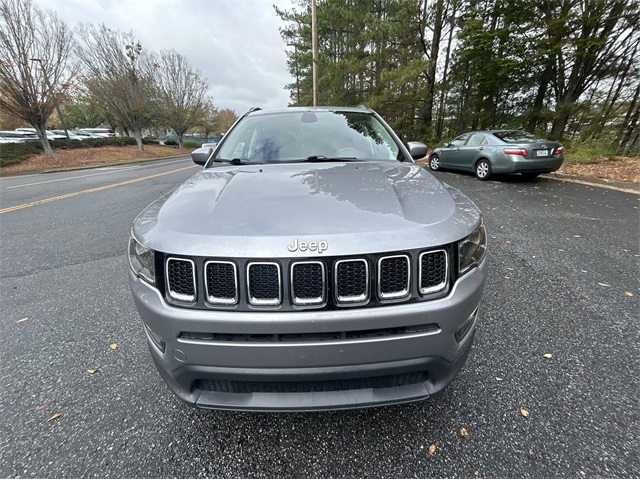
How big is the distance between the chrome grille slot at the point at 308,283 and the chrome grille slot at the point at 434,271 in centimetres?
43

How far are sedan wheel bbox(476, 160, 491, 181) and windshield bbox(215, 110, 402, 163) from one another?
7237 millimetres

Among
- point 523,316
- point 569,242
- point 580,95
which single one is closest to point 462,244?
point 523,316

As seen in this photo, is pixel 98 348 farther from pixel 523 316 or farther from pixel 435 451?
pixel 523 316

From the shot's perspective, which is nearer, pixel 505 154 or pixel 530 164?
pixel 530 164

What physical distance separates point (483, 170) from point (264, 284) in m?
9.53

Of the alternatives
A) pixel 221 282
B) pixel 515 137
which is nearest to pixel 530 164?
pixel 515 137

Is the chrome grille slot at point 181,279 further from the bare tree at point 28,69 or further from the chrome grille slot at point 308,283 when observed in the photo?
the bare tree at point 28,69

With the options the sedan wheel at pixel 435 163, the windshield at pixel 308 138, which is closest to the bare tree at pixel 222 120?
the sedan wheel at pixel 435 163

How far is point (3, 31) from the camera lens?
13773mm

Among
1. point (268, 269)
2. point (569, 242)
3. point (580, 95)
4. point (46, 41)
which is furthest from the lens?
point (46, 41)

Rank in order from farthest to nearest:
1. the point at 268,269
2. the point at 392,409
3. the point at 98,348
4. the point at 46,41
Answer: the point at 46,41, the point at 98,348, the point at 392,409, the point at 268,269

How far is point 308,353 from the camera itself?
1.21 m

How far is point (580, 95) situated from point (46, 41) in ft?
85.1

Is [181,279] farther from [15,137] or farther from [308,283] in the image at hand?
[15,137]
